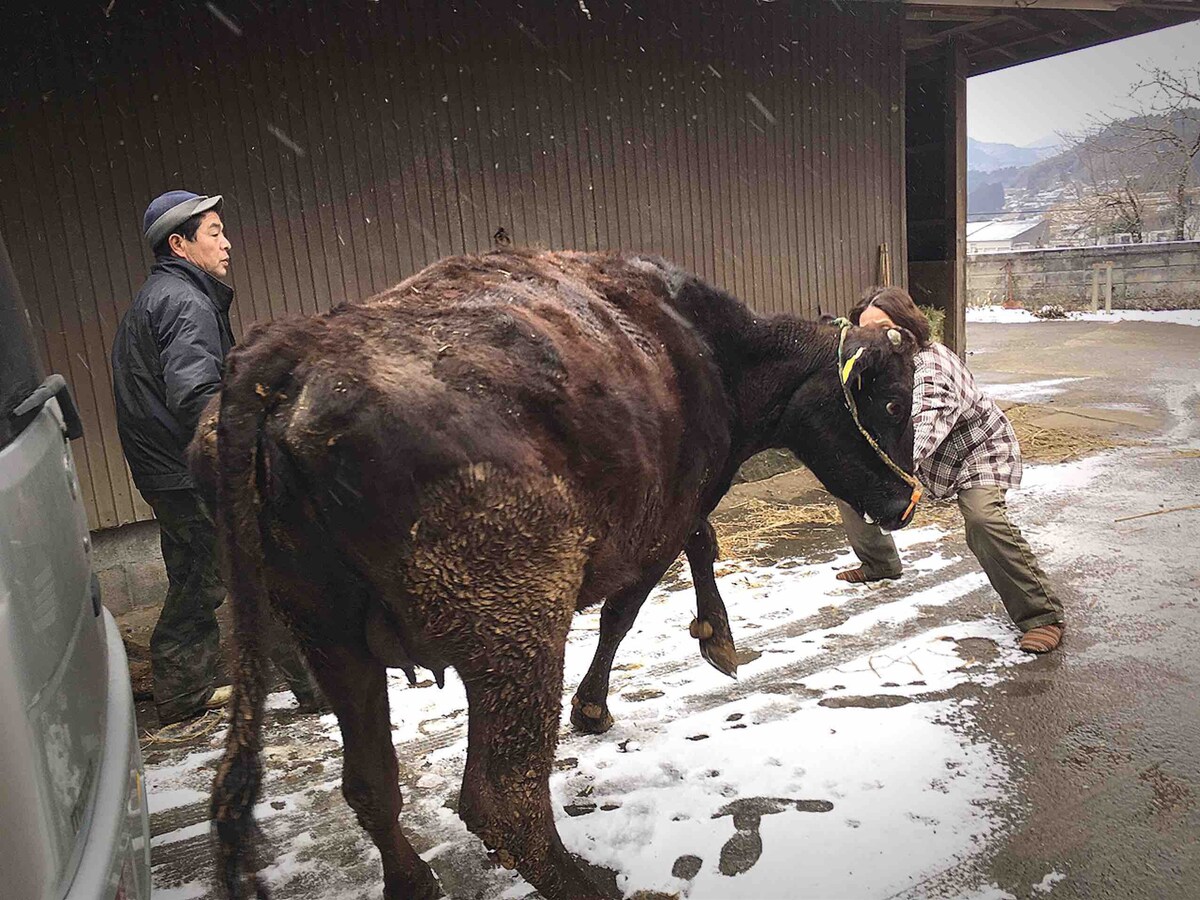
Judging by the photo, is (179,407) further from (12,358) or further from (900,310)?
(900,310)

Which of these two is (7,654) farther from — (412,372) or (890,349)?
(890,349)

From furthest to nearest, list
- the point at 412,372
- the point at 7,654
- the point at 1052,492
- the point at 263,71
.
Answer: the point at 1052,492
the point at 263,71
the point at 412,372
the point at 7,654

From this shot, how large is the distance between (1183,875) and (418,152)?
594cm

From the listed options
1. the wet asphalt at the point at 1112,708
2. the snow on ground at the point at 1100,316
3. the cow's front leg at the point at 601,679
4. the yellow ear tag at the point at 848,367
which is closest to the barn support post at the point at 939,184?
the wet asphalt at the point at 1112,708

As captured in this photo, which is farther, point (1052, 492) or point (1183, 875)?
point (1052, 492)

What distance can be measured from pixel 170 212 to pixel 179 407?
971 mm

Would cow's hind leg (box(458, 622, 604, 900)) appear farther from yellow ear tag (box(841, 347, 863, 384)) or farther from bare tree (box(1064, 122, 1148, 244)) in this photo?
bare tree (box(1064, 122, 1148, 244))

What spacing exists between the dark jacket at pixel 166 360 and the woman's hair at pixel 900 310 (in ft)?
10.5

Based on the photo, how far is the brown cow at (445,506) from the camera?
2078mm

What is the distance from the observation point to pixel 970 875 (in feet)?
8.77

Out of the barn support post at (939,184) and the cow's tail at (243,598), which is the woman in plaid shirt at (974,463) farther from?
the barn support post at (939,184)

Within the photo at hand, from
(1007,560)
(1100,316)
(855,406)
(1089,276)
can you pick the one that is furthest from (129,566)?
(1089,276)

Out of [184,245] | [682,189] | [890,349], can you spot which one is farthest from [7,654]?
[682,189]

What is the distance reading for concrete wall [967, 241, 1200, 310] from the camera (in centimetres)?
1869
